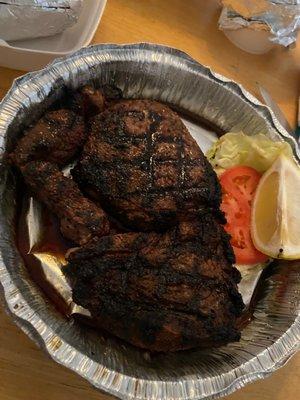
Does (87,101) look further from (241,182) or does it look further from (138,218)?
(241,182)

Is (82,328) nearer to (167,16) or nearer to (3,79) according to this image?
(3,79)

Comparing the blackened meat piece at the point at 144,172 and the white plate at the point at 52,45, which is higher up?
the white plate at the point at 52,45

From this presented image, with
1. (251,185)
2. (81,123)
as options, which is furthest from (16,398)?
(251,185)

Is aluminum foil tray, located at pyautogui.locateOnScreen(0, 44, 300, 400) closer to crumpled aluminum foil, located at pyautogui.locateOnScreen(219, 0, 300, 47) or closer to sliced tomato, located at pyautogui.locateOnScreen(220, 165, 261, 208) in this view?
sliced tomato, located at pyautogui.locateOnScreen(220, 165, 261, 208)

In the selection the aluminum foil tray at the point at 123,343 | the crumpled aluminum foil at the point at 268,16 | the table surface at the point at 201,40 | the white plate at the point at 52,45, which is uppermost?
the crumpled aluminum foil at the point at 268,16

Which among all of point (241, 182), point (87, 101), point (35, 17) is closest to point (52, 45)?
point (35, 17)

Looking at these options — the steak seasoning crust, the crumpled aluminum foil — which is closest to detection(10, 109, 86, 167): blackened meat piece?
the steak seasoning crust

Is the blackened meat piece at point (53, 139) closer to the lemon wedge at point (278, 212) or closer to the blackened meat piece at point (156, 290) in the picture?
the blackened meat piece at point (156, 290)

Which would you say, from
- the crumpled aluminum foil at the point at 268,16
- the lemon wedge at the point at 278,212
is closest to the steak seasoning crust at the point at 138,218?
the lemon wedge at the point at 278,212
